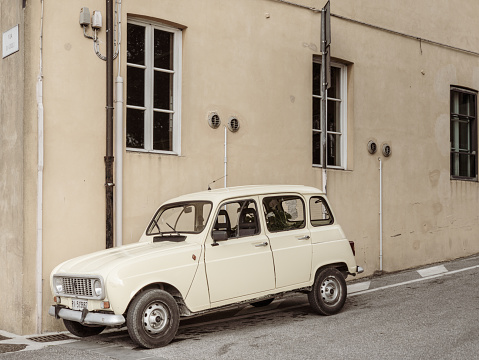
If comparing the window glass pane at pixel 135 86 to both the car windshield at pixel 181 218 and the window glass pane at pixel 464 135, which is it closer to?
the car windshield at pixel 181 218

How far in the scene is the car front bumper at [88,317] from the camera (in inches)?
289

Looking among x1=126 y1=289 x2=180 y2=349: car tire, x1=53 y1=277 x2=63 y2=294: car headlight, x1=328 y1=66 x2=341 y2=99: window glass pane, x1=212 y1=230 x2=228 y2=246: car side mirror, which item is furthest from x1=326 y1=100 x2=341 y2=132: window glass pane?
x1=53 y1=277 x2=63 y2=294: car headlight

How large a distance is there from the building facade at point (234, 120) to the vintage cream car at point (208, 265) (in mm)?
1266

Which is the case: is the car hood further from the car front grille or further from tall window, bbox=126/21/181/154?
tall window, bbox=126/21/181/154

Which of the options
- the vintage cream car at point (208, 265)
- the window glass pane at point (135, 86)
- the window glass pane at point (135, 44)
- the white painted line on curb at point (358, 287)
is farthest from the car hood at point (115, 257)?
the white painted line on curb at point (358, 287)

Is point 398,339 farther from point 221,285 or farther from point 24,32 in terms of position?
point 24,32

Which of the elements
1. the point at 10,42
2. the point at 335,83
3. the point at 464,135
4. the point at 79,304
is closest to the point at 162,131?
the point at 10,42

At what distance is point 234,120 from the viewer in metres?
11.5

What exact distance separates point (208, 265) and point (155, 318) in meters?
0.95

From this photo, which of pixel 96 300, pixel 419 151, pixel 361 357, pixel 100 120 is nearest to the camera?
pixel 361 357

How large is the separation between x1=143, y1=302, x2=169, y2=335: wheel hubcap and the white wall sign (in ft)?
14.4

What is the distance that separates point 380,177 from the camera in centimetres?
1391

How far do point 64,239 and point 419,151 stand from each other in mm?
8408

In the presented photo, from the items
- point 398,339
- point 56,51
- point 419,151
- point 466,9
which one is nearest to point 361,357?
point 398,339
